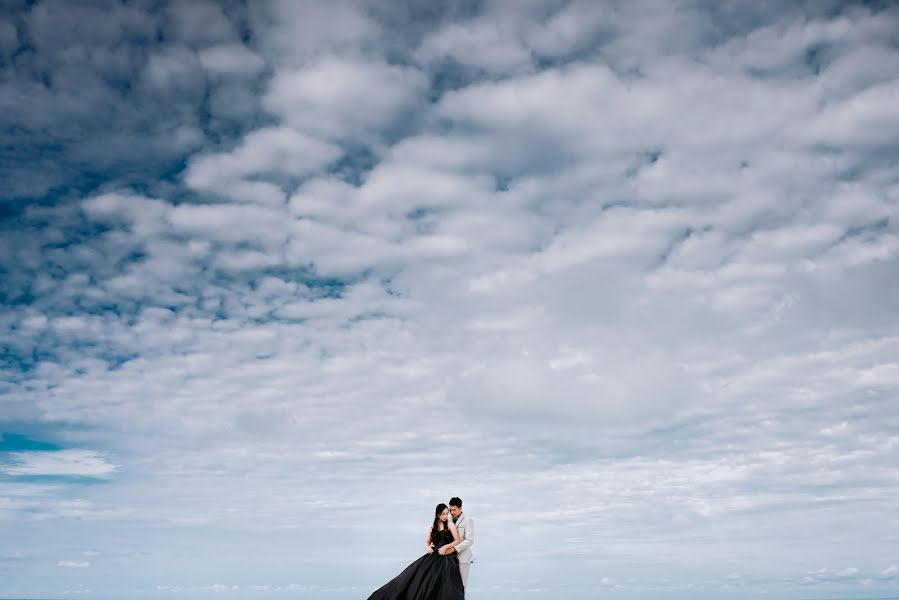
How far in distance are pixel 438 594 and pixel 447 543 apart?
1250 mm

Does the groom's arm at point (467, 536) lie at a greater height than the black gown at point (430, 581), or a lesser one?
greater

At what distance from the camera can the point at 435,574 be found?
22.3m

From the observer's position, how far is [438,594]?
22141 millimetres

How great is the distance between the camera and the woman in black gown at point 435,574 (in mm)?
22156

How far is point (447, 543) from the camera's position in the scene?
74.6 feet

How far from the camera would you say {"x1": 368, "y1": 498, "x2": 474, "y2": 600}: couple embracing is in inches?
874

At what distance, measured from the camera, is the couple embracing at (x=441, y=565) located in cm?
2219

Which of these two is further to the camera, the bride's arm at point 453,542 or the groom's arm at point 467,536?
the groom's arm at point 467,536

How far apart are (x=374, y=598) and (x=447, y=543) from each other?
7.26 ft

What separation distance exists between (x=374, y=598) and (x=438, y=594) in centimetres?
160

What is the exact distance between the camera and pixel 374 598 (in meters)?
22.4

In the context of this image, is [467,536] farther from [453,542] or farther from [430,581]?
[430,581]

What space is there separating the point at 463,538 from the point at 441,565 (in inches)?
33.3

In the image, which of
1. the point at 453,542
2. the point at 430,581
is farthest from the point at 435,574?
the point at 453,542
